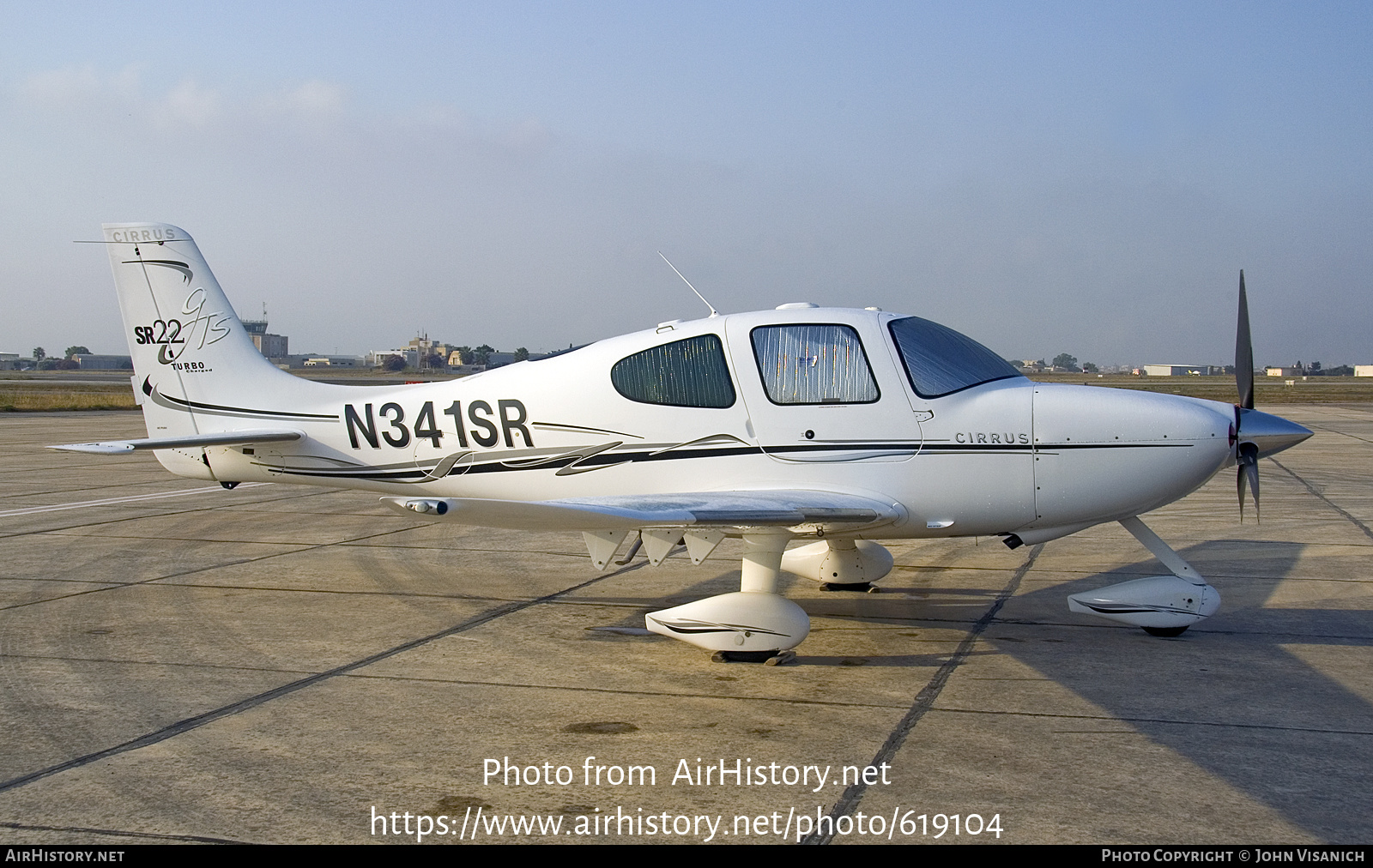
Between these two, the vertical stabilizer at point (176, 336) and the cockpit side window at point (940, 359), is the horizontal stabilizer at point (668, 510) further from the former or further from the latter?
the vertical stabilizer at point (176, 336)

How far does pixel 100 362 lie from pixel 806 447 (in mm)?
189008

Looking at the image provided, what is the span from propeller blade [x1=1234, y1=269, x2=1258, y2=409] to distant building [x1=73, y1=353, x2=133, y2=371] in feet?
565

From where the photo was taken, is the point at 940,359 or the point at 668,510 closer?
the point at 668,510

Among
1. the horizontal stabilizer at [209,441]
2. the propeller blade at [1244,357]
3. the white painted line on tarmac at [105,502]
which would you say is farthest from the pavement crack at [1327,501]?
the white painted line on tarmac at [105,502]

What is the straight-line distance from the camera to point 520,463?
8203 millimetres

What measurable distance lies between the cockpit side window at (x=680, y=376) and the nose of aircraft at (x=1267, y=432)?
346 centimetres

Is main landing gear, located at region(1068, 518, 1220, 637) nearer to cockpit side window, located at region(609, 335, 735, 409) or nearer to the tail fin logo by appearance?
cockpit side window, located at region(609, 335, 735, 409)

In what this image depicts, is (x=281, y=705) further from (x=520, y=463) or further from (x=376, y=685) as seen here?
(x=520, y=463)

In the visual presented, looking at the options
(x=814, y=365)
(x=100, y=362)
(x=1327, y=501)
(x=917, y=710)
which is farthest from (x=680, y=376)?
(x=100, y=362)

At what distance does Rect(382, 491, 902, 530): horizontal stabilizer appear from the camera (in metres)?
5.75

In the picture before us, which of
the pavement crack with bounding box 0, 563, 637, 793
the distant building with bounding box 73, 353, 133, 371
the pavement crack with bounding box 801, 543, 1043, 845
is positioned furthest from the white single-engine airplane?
the distant building with bounding box 73, 353, 133, 371

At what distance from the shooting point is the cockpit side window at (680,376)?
768cm

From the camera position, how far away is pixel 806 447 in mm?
7465

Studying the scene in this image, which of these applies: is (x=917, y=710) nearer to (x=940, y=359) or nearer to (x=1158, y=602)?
(x=1158, y=602)
